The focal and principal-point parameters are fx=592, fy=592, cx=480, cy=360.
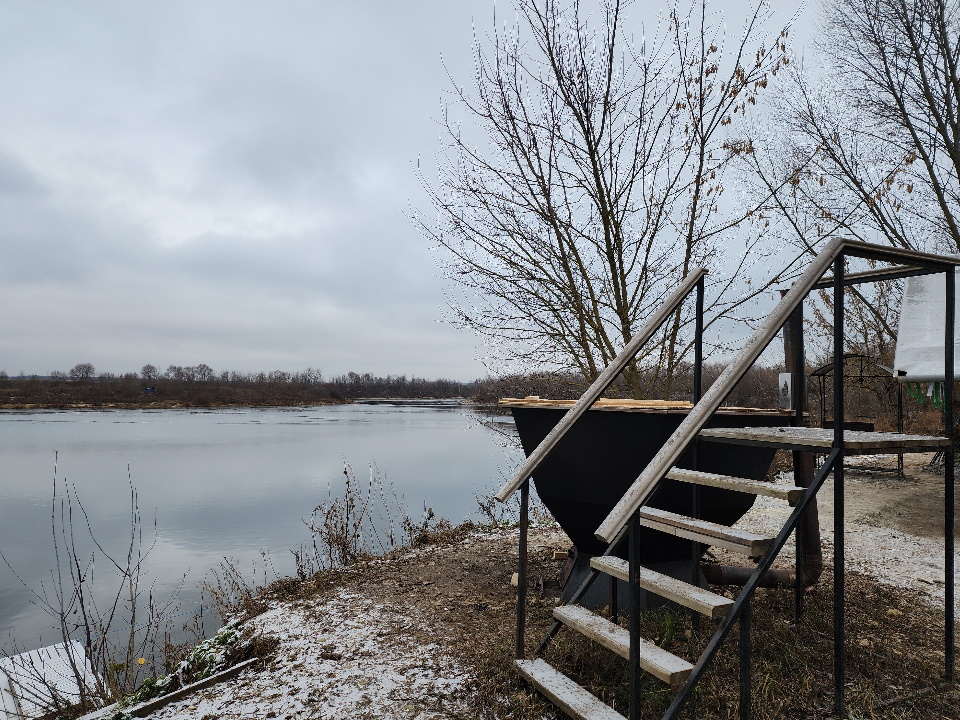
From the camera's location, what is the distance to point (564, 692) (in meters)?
2.36

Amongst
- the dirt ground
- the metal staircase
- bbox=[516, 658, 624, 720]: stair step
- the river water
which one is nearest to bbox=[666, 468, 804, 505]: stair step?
the metal staircase

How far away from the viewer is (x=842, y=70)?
10383 mm

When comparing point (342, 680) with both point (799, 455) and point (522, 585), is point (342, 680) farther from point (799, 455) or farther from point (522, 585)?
point (799, 455)

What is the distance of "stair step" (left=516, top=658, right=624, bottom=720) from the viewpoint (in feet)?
7.16

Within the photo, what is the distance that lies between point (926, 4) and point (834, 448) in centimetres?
1056

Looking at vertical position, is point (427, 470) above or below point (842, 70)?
below

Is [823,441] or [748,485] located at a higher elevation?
[823,441]

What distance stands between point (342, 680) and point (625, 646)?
1.37 metres

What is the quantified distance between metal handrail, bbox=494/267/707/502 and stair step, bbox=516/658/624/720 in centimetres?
73

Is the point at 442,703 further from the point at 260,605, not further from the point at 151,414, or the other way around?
the point at 151,414

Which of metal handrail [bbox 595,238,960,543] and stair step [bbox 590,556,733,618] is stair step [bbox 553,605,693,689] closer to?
stair step [bbox 590,556,733,618]

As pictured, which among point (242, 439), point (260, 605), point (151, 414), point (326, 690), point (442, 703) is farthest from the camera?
point (151, 414)

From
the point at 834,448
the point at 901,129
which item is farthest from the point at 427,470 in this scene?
the point at 834,448

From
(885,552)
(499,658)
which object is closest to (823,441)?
(499,658)
